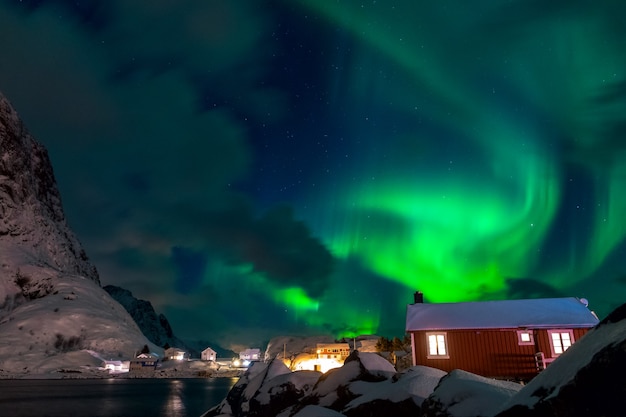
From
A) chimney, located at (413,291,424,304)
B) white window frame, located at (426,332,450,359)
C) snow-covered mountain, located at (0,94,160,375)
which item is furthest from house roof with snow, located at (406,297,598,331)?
snow-covered mountain, located at (0,94,160,375)

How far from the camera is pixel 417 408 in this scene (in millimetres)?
11602

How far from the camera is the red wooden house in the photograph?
2778cm

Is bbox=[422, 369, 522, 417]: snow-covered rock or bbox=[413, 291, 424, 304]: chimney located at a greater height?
bbox=[413, 291, 424, 304]: chimney

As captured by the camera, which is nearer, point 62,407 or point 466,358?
point 466,358

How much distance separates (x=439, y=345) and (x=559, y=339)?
7632mm

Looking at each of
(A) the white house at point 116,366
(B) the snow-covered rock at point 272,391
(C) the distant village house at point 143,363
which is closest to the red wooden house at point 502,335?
(B) the snow-covered rock at point 272,391

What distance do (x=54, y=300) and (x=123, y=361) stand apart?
41.1m

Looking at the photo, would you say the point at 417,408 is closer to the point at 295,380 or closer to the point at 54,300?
the point at 295,380

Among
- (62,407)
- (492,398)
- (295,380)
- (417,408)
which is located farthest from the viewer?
(62,407)

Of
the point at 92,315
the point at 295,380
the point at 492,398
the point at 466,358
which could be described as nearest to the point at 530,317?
the point at 466,358

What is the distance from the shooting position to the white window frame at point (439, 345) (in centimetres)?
2935

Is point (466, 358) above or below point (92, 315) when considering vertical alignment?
below

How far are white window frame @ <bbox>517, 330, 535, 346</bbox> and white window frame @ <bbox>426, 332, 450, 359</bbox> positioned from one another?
4.64m

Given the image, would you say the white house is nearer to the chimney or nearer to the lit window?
the chimney
